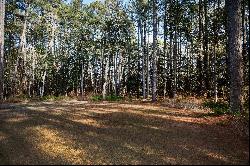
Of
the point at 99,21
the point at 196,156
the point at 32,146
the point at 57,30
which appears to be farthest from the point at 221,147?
the point at 57,30

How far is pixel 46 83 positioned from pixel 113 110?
44.2 m

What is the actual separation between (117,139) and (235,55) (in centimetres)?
738

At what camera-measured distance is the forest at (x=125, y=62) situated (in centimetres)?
1431

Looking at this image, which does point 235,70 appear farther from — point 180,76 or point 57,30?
point 57,30

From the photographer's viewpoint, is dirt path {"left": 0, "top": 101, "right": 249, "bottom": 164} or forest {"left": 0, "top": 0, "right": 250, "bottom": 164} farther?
forest {"left": 0, "top": 0, "right": 250, "bottom": 164}

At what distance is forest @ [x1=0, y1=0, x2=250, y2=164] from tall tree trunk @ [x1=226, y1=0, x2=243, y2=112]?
1.8 inches

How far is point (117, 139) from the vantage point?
39.3 ft

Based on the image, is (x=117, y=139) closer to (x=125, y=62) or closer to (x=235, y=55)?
(x=235, y=55)

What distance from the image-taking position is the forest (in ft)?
47.0

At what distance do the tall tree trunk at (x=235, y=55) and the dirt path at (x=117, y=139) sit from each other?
147cm

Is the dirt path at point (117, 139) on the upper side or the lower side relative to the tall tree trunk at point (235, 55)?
lower

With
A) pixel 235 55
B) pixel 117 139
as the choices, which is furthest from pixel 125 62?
pixel 117 139

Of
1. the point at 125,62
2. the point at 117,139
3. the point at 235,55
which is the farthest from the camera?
the point at 125,62

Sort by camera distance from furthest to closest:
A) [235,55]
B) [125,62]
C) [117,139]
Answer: [125,62], [235,55], [117,139]
